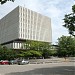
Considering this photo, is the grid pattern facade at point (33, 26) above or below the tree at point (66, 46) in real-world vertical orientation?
above

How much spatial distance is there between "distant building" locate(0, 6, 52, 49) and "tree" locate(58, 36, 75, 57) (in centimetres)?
1597

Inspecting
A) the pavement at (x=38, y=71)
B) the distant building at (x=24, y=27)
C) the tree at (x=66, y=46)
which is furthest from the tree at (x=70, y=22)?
the distant building at (x=24, y=27)

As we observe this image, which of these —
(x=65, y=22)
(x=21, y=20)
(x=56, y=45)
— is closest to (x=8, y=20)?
(x=21, y=20)

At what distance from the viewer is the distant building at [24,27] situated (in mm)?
104794

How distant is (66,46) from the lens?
3743 inches

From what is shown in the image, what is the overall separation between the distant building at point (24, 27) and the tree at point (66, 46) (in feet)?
52.4

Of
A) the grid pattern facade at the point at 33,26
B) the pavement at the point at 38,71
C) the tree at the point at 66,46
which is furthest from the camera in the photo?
the grid pattern facade at the point at 33,26

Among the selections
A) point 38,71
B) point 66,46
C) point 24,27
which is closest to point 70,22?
point 38,71

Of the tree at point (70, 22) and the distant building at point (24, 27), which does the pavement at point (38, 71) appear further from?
the distant building at point (24, 27)

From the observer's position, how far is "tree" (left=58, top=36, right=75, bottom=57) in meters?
94.8

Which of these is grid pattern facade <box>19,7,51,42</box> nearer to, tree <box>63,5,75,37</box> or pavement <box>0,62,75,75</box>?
pavement <box>0,62,75,75</box>

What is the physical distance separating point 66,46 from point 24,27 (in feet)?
71.8

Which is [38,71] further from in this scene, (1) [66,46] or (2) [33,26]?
(2) [33,26]

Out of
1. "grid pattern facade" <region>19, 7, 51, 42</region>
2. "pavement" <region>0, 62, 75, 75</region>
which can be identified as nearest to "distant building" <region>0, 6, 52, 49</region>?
"grid pattern facade" <region>19, 7, 51, 42</region>
